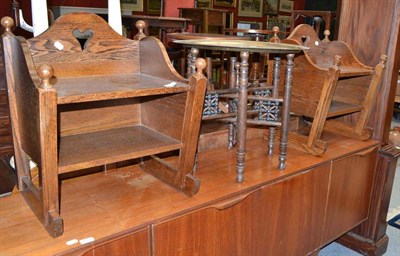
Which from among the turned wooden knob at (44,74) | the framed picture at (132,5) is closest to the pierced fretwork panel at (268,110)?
the turned wooden knob at (44,74)

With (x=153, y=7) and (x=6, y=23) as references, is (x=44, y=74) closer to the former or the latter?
(x=6, y=23)

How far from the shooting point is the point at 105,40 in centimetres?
142

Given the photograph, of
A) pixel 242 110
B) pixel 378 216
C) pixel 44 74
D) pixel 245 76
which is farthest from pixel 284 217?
pixel 44 74

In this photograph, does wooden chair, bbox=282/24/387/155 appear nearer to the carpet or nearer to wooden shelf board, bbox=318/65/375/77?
wooden shelf board, bbox=318/65/375/77

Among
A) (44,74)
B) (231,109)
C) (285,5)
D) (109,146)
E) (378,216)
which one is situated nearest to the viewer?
(44,74)

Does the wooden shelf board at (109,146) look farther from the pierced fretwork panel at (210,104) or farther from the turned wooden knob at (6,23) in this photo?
the turned wooden knob at (6,23)

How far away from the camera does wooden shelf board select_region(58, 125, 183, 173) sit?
3.86ft

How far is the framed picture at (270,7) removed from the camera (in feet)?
26.8

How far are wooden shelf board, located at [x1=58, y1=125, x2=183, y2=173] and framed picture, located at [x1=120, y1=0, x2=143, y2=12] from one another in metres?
4.59

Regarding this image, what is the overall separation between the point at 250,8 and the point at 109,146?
6.99 m

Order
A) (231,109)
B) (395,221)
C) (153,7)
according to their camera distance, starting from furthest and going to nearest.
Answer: (153,7)
(395,221)
(231,109)

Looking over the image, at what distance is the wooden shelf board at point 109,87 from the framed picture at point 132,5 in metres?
4.60

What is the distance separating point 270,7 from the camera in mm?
8281

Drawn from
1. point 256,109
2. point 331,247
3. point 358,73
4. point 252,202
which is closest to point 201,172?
point 252,202
